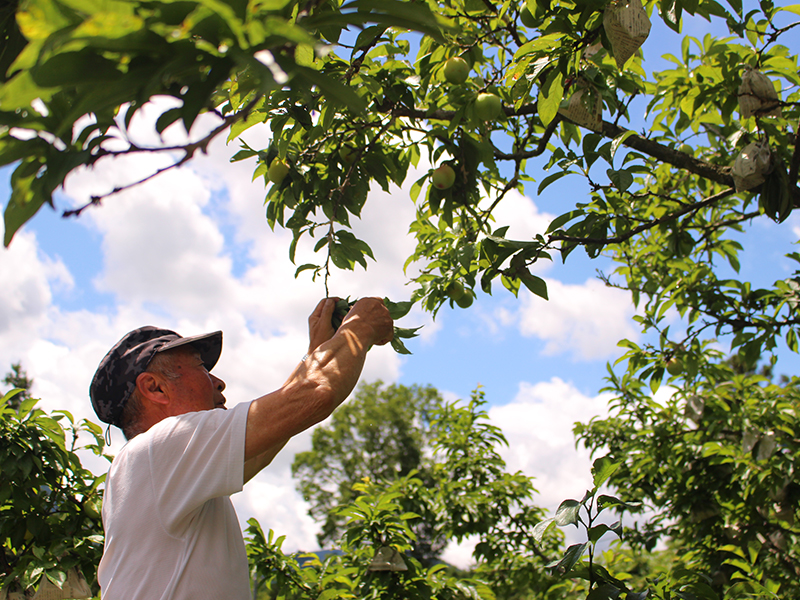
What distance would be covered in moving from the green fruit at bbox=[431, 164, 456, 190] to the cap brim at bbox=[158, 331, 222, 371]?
1.05 meters

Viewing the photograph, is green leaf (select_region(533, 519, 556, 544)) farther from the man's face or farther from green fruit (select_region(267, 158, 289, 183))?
green fruit (select_region(267, 158, 289, 183))

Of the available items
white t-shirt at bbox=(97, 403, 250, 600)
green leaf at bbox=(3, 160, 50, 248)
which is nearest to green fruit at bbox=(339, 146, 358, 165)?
white t-shirt at bbox=(97, 403, 250, 600)

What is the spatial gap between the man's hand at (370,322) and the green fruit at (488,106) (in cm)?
86

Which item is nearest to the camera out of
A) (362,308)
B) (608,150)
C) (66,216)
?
(66,216)

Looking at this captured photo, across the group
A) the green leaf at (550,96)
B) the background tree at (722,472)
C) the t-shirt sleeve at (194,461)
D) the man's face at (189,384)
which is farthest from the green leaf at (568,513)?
the background tree at (722,472)

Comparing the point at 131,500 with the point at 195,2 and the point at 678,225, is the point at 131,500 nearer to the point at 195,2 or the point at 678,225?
the point at 195,2

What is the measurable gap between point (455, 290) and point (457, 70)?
2.97ft

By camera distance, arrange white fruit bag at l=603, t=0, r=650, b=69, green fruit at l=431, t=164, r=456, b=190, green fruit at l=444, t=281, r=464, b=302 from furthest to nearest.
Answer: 1. green fruit at l=444, t=281, r=464, b=302
2. green fruit at l=431, t=164, r=456, b=190
3. white fruit bag at l=603, t=0, r=650, b=69

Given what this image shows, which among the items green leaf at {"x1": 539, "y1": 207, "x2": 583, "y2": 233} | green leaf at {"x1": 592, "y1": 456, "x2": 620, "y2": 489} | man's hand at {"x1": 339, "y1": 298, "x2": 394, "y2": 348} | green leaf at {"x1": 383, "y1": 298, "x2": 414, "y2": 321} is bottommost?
green leaf at {"x1": 592, "y1": 456, "x2": 620, "y2": 489}

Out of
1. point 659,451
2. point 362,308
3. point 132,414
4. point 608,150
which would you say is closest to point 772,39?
point 608,150

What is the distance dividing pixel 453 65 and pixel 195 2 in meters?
1.71

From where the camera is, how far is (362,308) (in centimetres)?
160

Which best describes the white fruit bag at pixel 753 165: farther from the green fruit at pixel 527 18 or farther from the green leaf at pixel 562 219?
the green fruit at pixel 527 18

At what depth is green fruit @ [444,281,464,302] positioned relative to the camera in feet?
8.32
